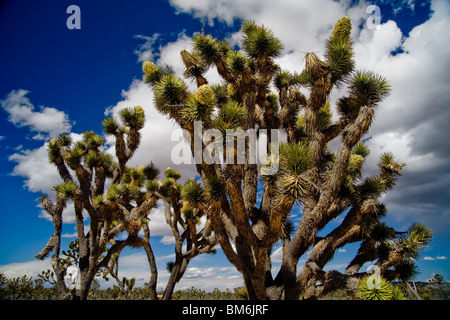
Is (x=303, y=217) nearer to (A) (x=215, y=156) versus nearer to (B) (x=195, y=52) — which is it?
(A) (x=215, y=156)

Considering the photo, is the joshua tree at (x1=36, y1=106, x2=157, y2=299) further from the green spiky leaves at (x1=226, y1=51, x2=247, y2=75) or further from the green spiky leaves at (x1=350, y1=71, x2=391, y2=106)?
the green spiky leaves at (x1=350, y1=71, x2=391, y2=106)

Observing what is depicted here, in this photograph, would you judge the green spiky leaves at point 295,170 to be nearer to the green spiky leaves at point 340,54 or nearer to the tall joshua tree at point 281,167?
the tall joshua tree at point 281,167

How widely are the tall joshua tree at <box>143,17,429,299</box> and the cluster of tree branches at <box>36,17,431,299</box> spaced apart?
0.08ft

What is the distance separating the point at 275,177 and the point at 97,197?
6707 millimetres

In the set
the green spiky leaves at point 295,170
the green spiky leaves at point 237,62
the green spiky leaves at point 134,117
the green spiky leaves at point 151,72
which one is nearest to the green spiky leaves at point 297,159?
the green spiky leaves at point 295,170

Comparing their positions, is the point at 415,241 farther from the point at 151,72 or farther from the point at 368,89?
the point at 151,72

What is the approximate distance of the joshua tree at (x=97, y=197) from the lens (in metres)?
9.18

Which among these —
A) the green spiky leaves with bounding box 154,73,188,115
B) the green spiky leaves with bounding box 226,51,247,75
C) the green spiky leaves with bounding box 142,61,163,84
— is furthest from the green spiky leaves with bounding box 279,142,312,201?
the green spiky leaves with bounding box 142,61,163,84

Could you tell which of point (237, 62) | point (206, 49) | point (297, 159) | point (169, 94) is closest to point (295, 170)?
point (297, 159)

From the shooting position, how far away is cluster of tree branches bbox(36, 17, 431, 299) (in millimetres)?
5168

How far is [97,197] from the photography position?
9.26m

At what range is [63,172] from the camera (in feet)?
31.6

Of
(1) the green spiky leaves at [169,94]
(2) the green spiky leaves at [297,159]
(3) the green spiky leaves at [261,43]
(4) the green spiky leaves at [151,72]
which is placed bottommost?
(2) the green spiky leaves at [297,159]

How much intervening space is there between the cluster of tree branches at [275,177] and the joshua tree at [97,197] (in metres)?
0.05
